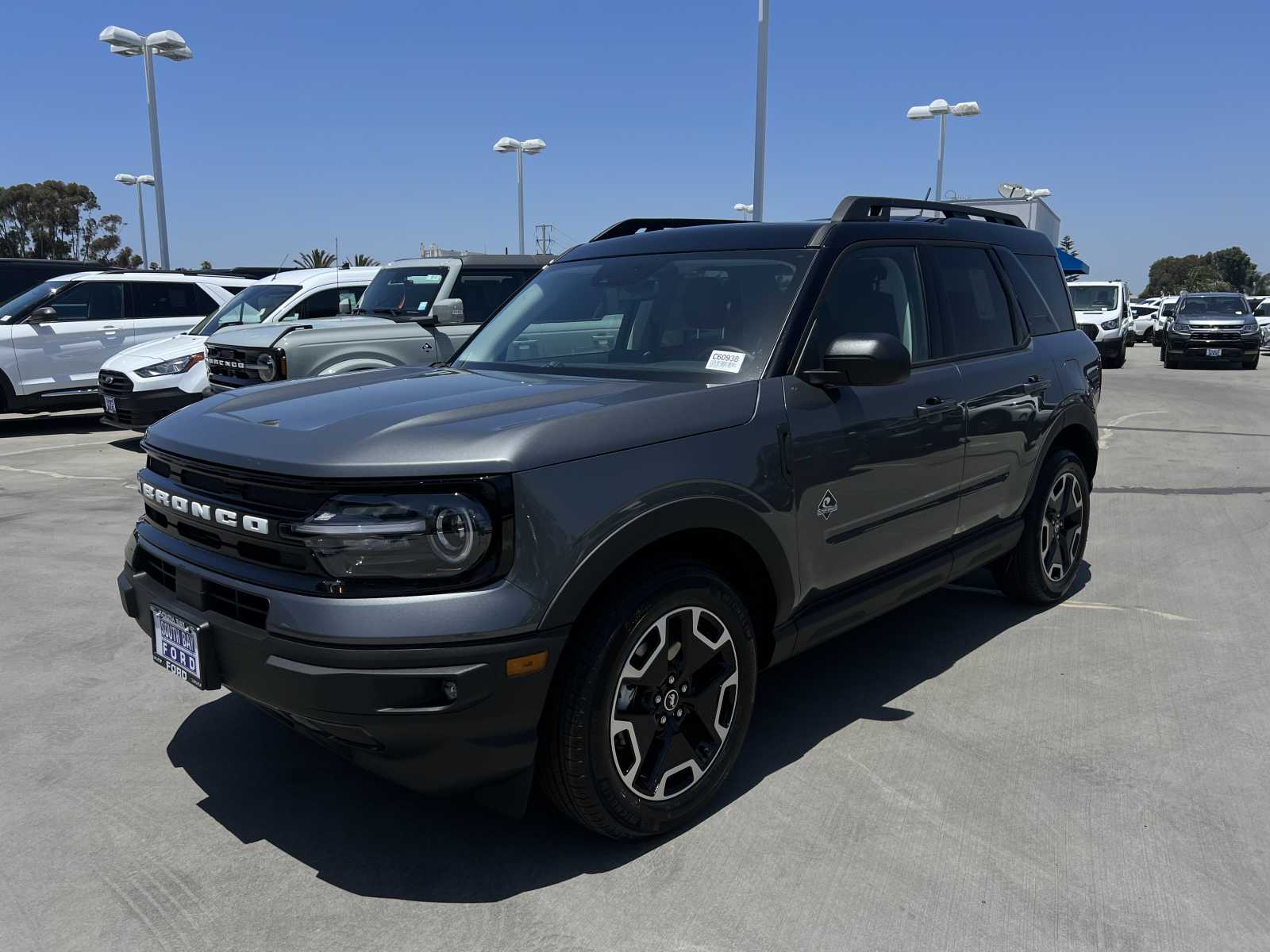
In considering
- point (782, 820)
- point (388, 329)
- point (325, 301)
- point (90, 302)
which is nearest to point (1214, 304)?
point (325, 301)

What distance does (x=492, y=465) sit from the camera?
2.61 metres

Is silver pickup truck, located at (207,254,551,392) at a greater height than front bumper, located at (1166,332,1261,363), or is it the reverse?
silver pickup truck, located at (207,254,551,392)

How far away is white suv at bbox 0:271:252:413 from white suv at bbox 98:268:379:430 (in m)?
1.34

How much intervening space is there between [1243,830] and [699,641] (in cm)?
180

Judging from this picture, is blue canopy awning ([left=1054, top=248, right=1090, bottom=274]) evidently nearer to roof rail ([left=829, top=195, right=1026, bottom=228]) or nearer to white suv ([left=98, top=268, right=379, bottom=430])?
white suv ([left=98, top=268, right=379, bottom=430])

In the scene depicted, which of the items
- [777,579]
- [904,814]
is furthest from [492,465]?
[904,814]

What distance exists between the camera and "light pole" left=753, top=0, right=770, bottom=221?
1395cm

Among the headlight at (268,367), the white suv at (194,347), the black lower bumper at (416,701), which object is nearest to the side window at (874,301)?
the black lower bumper at (416,701)

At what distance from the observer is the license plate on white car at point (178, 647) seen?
2.86 metres

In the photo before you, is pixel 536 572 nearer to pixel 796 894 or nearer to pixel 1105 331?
pixel 796 894

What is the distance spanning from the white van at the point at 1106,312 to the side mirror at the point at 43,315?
1812 centimetres

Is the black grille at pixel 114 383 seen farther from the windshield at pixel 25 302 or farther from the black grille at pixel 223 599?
the black grille at pixel 223 599

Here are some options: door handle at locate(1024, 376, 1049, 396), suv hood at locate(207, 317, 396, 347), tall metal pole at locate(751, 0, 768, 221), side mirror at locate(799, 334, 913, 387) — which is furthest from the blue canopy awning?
side mirror at locate(799, 334, 913, 387)

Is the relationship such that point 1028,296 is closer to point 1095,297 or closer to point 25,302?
point 25,302
